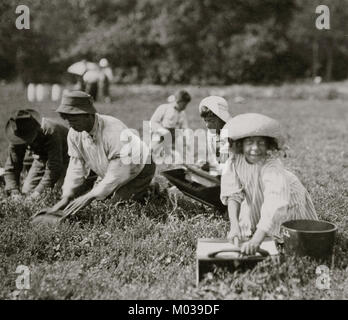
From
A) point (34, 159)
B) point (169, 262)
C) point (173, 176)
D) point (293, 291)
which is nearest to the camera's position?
point (293, 291)

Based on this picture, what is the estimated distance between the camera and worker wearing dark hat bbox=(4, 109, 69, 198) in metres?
5.88

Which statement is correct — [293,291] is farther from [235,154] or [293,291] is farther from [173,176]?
[173,176]

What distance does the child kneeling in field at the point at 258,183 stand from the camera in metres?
3.94

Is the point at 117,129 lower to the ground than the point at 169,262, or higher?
higher

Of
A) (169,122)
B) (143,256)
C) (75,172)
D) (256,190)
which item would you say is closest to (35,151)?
(75,172)

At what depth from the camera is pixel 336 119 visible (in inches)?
552

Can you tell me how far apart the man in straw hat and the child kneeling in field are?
52.5 inches

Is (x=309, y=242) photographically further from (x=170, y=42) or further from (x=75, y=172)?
(x=170, y=42)

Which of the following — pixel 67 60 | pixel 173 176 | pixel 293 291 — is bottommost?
pixel 293 291

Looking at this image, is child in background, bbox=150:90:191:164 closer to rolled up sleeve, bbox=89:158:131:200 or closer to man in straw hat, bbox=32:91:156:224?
man in straw hat, bbox=32:91:156:224

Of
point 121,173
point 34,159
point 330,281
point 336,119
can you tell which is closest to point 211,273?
point 330,281

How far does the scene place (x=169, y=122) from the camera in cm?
938

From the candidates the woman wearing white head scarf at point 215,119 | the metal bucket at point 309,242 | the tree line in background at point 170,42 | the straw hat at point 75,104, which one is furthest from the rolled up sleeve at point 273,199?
the tree line in background at point 170,42

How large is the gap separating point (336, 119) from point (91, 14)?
2058 centimetres
